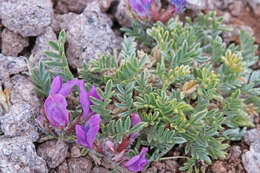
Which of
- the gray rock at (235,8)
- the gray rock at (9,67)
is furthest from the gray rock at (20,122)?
Answer: the gray rock at (235,8)

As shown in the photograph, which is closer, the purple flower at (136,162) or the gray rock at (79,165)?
the purple flower at (136,162)

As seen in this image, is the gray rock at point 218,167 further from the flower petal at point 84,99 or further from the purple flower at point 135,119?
the flower petal at point 84,99

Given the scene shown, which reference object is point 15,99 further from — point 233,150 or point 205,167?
point 233,150

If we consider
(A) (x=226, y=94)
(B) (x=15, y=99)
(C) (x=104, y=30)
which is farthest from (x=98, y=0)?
(A) (x=226, y=94)

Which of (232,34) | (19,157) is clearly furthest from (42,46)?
(232,34)

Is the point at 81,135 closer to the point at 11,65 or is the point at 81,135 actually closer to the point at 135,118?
the point at 135,118

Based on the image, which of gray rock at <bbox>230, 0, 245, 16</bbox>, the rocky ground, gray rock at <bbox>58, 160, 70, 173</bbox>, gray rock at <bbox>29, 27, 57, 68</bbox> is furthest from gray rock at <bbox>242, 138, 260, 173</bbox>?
gray rock at <bbox>29, 27, 57, 68</bbox>

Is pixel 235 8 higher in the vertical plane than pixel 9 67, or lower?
higher
